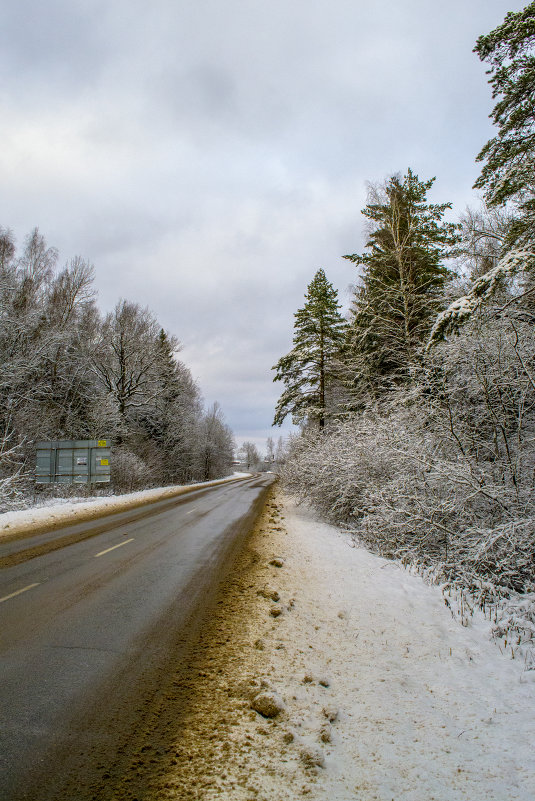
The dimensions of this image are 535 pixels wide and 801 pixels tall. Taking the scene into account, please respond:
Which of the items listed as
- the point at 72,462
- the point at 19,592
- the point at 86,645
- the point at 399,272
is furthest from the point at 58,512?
the point at 399,272

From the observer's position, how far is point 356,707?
9.19 ft

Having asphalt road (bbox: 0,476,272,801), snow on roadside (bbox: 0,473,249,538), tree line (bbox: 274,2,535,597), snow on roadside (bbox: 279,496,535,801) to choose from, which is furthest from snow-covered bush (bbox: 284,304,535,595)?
snow on roadside (bbox: 0,473,249,538)

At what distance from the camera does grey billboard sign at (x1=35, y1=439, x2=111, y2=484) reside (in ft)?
56.5

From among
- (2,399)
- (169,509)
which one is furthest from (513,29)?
(2,399)

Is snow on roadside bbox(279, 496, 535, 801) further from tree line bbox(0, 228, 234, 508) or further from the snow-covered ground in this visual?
tree line bbox(0, 228, 234, 508)

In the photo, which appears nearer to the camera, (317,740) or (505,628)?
(317,740)

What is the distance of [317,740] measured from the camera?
8.12 ft

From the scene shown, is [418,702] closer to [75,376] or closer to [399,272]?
[399,272]

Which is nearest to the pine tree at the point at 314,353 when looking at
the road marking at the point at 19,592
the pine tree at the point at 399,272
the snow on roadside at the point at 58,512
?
the pine tree at the point at 399,272

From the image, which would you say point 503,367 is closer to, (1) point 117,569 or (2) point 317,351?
(1) point 117,569

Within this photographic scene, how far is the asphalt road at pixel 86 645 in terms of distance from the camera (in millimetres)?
2322

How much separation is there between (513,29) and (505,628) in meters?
10.6

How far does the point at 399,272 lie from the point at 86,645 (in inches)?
632

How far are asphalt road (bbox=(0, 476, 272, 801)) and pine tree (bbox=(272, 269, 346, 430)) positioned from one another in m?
14.2
